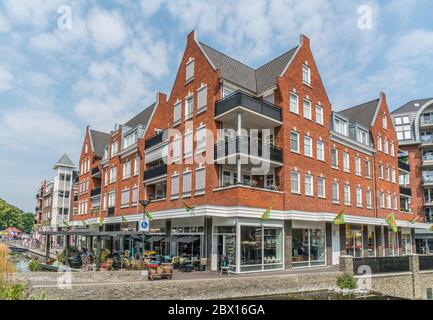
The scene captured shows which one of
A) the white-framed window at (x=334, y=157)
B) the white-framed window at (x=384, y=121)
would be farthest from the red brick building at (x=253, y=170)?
the white-framed window at (x=384, y=121)

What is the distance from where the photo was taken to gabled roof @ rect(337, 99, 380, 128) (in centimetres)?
3734

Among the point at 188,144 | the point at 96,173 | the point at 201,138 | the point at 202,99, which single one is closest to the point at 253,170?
the point at 201,138

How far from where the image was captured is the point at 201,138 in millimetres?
25156

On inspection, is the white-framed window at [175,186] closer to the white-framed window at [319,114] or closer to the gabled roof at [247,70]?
the gabled roof at [247,70]

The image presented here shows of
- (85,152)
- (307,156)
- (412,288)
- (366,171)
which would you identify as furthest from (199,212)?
(85,152)

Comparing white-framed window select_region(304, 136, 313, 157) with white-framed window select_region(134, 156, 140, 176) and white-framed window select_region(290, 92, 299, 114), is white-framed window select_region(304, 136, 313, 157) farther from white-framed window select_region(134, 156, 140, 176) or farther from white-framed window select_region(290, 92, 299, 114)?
white-framed window select_region(134, 156, 140, 176)

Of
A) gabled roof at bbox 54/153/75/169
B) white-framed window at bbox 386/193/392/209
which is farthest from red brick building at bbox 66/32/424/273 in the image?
gabled roof at bbox 54/153/75/169

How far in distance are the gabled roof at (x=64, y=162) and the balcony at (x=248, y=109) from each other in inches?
1902

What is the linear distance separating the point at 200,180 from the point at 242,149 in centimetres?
399

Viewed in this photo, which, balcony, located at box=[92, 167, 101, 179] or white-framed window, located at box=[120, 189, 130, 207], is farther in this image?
balcony, located at box=[92, 167, 101, 179]

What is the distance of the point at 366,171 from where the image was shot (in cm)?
→ 3462

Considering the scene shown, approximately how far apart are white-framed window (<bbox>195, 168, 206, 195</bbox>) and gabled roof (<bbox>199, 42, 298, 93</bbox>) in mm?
6525

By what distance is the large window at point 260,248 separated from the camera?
2136 centimetres

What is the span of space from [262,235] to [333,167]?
10.6 metres
